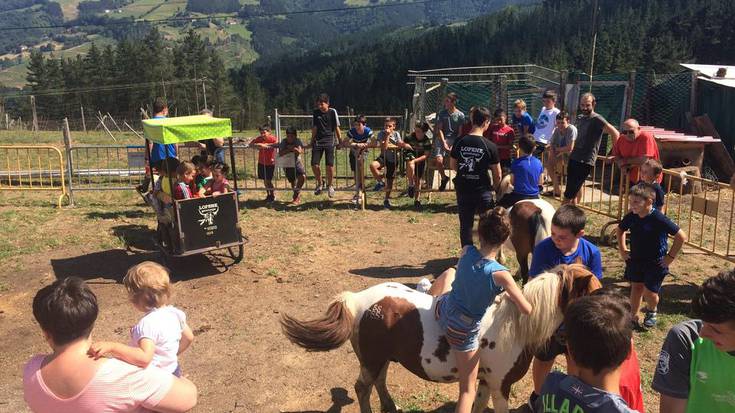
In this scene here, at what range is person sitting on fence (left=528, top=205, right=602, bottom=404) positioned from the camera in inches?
149

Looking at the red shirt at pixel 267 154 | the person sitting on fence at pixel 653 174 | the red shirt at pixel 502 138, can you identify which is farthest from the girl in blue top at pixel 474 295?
the red shirt at pixel 267 154

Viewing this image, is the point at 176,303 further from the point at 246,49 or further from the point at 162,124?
the point at 246,49

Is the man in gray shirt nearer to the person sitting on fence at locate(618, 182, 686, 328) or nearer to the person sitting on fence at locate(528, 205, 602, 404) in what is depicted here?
the person sitting on fence at locate(618, 182, 686, 328)

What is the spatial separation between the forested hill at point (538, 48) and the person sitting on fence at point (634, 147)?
3307cm

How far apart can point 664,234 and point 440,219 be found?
526 cm

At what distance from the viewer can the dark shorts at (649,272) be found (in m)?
5.63

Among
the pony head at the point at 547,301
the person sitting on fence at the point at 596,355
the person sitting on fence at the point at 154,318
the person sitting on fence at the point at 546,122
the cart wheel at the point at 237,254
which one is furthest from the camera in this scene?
the person sitting on fence at the point at 546,122

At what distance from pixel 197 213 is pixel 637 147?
618 centimetres

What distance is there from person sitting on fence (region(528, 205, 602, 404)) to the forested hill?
3757cm

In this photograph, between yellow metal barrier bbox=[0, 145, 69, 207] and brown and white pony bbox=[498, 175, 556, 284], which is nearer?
brown and white pony bbox=[498, 175, 556, 284]

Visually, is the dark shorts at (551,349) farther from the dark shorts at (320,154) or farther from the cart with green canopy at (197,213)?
the dark shorts at (320,154)

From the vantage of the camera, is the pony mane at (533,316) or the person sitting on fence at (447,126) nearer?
the pony mane at (533,316)

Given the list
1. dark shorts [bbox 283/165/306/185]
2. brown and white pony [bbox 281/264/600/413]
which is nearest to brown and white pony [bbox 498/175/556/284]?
brown and white pony [bbox 281/264/600/413]

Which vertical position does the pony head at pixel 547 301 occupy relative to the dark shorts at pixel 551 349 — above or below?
above
